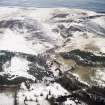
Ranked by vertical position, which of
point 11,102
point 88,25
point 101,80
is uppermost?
point 88,25

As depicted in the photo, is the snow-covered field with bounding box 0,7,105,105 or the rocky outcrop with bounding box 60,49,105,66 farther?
the rocky outcrop with bounding box 60,49,105,66

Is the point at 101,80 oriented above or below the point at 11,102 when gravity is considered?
above

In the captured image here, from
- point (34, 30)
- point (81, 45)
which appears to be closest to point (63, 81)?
point (81, 45)

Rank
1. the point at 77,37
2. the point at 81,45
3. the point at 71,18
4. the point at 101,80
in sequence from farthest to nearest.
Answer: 1. the point at 71,18
2. the point at 77,37
3. the point at 81,45
4. the point at 101,80

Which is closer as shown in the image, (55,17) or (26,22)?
(26,22)

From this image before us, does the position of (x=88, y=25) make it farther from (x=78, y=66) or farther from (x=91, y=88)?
(x=91, y=88)

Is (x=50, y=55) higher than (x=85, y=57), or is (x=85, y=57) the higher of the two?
(x=85, y=57)

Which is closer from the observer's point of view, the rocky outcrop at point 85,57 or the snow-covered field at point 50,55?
the snow-covered field at point 50,55

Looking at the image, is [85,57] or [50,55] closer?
[85,57]

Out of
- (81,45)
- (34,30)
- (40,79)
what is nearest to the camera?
(40,79)

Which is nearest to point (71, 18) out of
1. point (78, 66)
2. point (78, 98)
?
point (78, 66)
